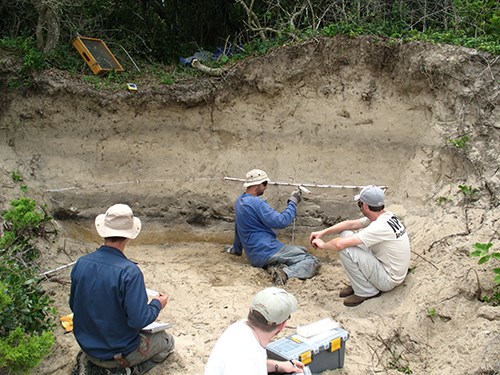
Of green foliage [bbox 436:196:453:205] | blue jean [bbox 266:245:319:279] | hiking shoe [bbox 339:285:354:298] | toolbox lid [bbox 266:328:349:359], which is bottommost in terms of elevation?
blue jean [bbox 266:245:319:279]

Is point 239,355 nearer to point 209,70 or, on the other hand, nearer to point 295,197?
point 295,197

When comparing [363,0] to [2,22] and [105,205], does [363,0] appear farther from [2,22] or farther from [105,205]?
[2,22]

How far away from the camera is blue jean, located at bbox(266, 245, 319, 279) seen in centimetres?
669

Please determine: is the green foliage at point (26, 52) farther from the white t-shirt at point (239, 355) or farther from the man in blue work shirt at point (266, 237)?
the white t-shirt at point (239, 355)

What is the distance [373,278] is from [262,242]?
169cm

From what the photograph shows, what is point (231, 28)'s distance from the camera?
10.7 meters

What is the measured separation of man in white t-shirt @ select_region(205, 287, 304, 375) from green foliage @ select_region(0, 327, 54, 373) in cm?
144

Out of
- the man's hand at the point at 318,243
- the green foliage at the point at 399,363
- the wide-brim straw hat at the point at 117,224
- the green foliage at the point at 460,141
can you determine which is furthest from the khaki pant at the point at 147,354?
the green foliage at the point at 460,141

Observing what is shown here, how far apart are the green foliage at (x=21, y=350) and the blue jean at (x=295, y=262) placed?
3380mm

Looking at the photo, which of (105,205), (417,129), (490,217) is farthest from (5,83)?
(490,217)

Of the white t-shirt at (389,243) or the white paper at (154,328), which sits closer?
the white paper at (154,328)

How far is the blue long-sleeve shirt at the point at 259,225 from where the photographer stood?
6.77 m

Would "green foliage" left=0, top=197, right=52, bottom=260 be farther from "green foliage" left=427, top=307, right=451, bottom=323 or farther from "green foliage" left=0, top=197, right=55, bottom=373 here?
"green foliage" left=427, top=307, right=451, bottom=323

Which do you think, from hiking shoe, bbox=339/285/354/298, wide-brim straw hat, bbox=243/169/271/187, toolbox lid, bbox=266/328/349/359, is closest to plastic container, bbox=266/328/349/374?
toolbox lid, bbox=266/328/349/359
